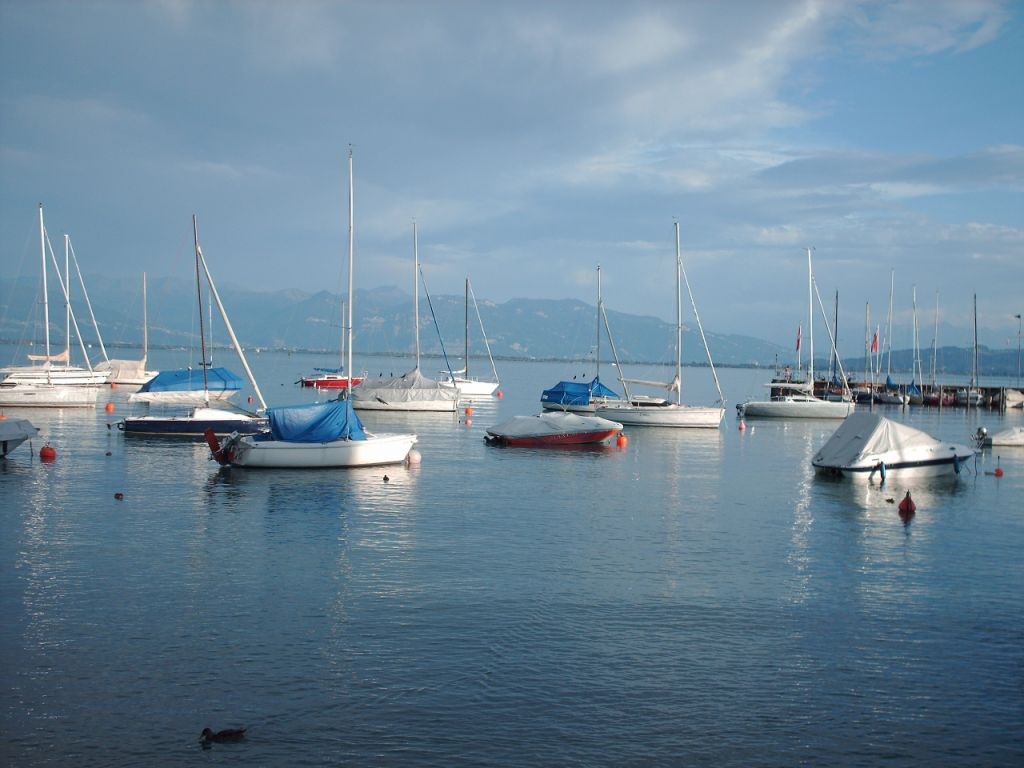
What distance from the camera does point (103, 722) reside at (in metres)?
12.4

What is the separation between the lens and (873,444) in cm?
3697

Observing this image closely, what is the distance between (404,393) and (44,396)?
23.2 m

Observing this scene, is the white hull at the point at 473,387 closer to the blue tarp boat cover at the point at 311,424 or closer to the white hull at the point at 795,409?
the white hull at the point at 795,409

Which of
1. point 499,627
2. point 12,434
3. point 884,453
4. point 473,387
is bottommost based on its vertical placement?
point 499,627

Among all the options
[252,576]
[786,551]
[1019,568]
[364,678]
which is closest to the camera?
[364,678]

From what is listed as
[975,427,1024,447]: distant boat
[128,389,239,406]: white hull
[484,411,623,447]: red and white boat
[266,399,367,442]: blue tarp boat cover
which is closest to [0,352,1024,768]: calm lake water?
[266,399,367,442]: blue tarp boat cover

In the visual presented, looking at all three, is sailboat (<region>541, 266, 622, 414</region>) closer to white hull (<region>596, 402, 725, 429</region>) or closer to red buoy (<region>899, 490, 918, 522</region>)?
white hull (<region>596, 402, 725, 429</region>)

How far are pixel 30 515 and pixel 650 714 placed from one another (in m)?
19.2

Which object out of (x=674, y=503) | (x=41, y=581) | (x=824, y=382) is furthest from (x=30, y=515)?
(x=824, y=382)

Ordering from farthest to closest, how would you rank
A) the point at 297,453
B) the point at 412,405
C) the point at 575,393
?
the point at 575,393, the point at 412,405, the point at 297,453

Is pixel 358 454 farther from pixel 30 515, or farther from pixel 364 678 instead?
pixel 364 678

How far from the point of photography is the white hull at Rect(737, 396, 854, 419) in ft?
246

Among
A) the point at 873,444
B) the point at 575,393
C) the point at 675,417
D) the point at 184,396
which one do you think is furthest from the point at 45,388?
the point at 873,444

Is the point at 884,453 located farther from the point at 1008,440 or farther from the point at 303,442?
the point at 303,442
